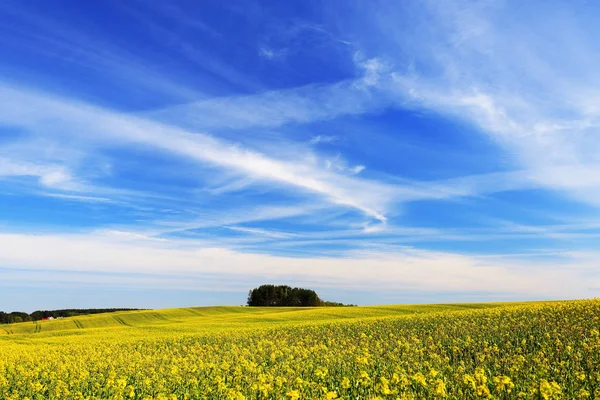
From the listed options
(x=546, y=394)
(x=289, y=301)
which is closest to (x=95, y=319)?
(x=289, y=301)

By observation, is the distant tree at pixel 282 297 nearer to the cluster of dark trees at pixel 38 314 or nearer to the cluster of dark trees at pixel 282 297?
the cluster of dark trees at pixel 282 297

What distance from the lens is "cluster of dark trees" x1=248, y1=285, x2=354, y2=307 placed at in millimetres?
108438

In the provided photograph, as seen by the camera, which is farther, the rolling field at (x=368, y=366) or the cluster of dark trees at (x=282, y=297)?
the cluster of dark trees at (x=282, y=297)

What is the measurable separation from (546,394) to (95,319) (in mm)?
76068

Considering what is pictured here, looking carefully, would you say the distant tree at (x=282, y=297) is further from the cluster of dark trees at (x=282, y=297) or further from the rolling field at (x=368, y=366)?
the rolling field at (x=368, y=366)

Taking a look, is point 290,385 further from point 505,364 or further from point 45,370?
point 45,370

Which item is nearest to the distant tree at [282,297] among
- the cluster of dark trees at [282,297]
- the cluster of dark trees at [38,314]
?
the cluster of dark trees at [282,297]

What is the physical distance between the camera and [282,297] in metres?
111

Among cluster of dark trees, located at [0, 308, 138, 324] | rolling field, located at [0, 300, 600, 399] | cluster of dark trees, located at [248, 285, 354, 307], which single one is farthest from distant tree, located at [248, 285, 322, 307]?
rolling field, located at [0, 300, 600, 399]

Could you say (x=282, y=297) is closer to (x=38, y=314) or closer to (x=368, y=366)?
(x=38, y=314)

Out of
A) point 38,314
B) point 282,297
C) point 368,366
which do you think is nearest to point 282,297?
point 282,297

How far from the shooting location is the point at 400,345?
18359 millimetres

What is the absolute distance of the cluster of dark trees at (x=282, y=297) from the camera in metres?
108

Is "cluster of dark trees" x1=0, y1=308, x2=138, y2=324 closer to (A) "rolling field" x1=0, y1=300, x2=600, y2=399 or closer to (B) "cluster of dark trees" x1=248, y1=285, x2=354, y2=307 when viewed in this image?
(B) "cluster of dark trees" x1=248, y1=285, x2=354, y2=307
